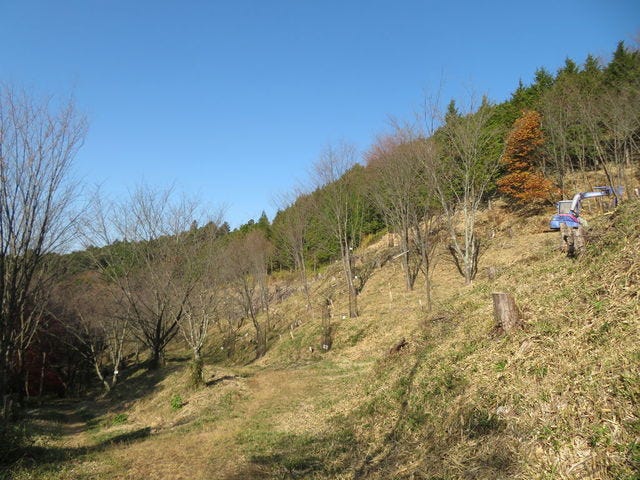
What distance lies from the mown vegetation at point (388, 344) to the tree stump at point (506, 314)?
0.89 ft

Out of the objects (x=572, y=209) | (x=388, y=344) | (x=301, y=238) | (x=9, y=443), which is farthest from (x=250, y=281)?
(x=9, y=443)

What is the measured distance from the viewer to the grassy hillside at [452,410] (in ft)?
14.0

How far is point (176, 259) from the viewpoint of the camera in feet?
60.7

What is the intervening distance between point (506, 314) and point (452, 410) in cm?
233

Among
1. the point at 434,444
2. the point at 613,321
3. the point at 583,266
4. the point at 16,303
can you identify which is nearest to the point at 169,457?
the point at 16,303

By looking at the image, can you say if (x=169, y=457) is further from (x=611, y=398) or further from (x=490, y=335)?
(x=611, y=398)

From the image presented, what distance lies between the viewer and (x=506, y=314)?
285 inches

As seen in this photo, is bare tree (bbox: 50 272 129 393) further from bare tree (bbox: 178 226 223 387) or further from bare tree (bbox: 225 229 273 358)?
bare tree (bbox: 178 226 223 387)

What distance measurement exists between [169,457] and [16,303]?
4614 mm

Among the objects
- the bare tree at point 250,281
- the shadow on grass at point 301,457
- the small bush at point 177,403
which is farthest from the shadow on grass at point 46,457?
the bare tree at point 250,281

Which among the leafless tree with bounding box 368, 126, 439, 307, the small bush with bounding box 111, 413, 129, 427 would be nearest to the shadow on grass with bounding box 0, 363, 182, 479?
the small bush with bounding box 111, 413, 129, 427

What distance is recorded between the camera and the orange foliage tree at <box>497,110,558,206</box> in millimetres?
29219

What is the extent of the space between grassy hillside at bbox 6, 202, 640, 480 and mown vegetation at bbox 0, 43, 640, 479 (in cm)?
4

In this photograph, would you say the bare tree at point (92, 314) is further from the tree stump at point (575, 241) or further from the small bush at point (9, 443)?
the tree stump at point (575, 241)
